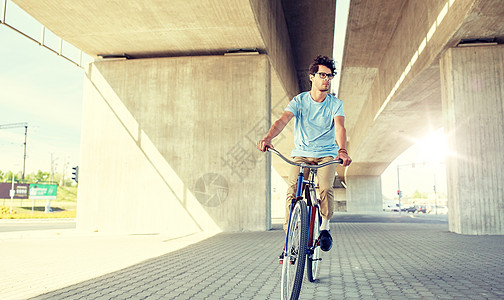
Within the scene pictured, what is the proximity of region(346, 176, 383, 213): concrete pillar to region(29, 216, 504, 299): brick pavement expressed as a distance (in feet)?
120

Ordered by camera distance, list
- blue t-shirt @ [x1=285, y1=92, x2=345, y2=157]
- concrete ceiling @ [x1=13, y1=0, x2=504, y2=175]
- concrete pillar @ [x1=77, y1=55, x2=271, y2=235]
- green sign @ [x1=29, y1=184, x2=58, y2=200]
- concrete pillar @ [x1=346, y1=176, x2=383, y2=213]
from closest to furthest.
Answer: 1. blue t-shirt @ [x1=285, y1=92, x2=345, y2=157]
2. concrete ceiling @ [x1=13, y1=0, x2=504, y2=175]
3. concrete pillar @ [x1=77, y1=55, x2=271, y2=235]
4. green sign @ [x1=29, y1=184, x2=58, y2=200]
5. concrete pillar @ [x1=346, y1=176, x2=383, y2=213]

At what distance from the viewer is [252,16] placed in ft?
34.2

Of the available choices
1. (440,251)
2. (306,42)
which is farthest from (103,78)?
(440,251)

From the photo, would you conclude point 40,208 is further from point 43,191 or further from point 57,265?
point 57,265

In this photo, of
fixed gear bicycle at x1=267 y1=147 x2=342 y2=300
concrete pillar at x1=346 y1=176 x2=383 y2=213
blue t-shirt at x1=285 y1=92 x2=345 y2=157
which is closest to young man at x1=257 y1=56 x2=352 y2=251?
blue t-shirt at x1=285 y1=92 x2=345 y2=157

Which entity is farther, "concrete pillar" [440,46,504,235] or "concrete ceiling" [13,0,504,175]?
"concrete pillar" [440,46,504,235]

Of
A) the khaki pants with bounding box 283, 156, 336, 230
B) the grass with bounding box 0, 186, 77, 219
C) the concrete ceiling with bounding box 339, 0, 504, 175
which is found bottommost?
the grass with bounding box 0, 186, 77, 219

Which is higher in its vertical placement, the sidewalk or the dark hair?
the dark hair

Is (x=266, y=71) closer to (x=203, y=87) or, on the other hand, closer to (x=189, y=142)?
(x=203, y=87)

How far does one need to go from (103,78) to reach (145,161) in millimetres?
3143

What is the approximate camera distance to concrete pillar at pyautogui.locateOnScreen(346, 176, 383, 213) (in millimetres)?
42812

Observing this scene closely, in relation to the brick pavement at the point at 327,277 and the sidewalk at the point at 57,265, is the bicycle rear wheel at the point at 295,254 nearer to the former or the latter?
the brick pavement at the point at 327,277

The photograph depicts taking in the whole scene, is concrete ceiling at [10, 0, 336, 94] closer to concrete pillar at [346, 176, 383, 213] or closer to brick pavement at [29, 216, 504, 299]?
brick pavement at [29, 216, 504, 299]

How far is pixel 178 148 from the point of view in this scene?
501 inches
